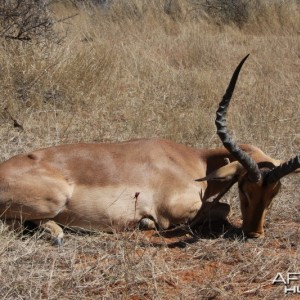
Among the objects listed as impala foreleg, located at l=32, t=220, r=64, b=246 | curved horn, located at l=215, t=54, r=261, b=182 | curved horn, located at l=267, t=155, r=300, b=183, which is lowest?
impala foreleg, located at l=32, t=220, r=64, b=246

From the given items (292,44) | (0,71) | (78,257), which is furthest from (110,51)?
(78,257)

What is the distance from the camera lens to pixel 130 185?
5.70 m

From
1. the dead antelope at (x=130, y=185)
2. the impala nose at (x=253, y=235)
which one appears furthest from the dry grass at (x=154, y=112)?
the dead antelope at (x=130, y=185)

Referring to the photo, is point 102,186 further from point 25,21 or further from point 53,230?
point 25,21

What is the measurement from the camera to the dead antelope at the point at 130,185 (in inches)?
205

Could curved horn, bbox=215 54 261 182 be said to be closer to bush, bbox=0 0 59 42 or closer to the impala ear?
the impala ear

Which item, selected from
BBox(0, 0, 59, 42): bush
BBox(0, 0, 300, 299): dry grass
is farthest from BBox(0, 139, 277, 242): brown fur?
BBox(0, 0, 59, 42): bush

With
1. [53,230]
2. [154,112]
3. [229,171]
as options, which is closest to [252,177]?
[229,171]

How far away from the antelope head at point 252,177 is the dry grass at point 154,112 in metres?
0.22

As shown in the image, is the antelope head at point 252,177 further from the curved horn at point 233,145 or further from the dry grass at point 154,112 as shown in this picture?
the dry grass at point 154,112

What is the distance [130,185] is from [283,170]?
55.2 inches

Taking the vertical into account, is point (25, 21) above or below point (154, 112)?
above

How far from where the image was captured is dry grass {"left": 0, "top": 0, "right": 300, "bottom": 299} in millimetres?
4434

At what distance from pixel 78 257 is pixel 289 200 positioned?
2.36m
